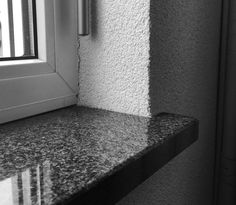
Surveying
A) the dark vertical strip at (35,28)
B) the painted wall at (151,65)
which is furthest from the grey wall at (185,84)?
the dark vertical strip at (35,28)

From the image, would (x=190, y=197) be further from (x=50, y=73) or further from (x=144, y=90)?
(x=50, y=73)

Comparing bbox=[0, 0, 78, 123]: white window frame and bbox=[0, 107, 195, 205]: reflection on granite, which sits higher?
bbox=[0, 0, 78, 123]: white window frame

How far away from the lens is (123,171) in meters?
0.39

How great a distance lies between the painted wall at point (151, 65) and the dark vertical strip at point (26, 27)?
0.36 feet

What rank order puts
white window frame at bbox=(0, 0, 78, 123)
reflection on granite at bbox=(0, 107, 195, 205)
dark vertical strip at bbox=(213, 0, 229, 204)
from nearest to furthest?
reflection on granite at bbox=(0, 107, 195, 205) → white window frame at bbox=(0, 0, 78, 123) → dark vertical strip at bbox=(213, 0, 229, 204)

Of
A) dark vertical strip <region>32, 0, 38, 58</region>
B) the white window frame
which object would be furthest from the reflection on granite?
dark vertical strip <region>32, 0, 38, 58</region>

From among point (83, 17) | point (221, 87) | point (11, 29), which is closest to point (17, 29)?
point (11, 29)

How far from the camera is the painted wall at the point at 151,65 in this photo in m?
0.60

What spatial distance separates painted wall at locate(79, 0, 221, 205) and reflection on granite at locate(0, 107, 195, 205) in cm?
4

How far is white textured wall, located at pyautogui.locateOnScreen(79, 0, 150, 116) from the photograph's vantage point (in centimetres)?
60

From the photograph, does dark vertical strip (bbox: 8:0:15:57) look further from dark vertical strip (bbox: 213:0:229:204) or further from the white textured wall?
dark vertical strip (bbox: 213:0:229:204)

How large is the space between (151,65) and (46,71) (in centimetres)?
21

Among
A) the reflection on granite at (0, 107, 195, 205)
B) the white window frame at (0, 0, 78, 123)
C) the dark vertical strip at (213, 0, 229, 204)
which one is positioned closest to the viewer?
the reflection on granite at (0, 107, 195, 205)

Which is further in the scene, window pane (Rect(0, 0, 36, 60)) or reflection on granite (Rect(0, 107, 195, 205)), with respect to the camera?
window pane (Rect(0, 0, 36, 60))
